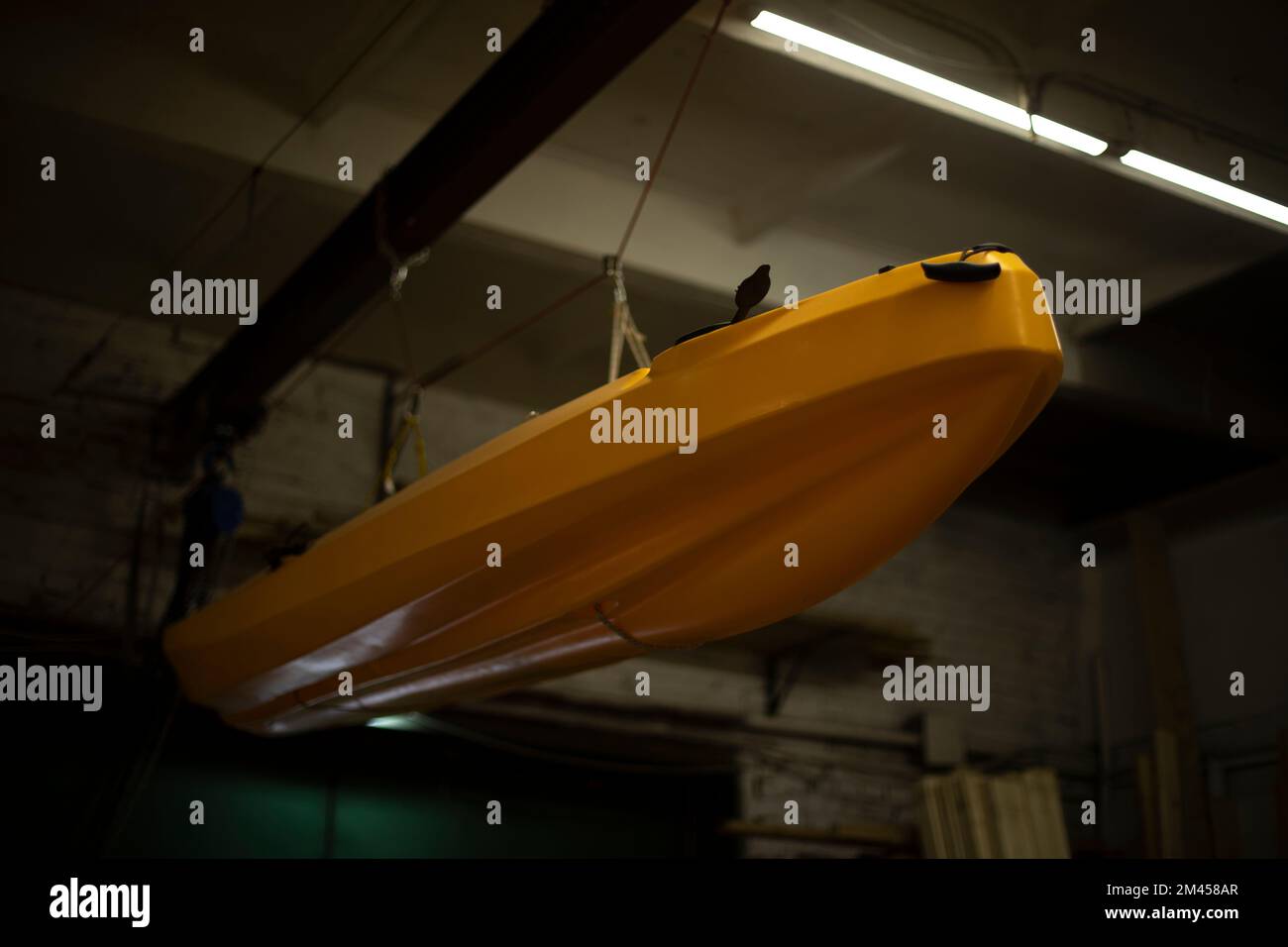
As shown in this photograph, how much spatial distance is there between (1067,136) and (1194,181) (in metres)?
0.39

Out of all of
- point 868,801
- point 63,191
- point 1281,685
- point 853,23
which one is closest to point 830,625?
point 868,801

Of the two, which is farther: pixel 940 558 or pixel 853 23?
pixel 940 558

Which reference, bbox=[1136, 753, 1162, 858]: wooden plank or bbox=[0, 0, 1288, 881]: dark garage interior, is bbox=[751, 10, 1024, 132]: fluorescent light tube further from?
bbox=[1136, 753, 1162, 858]: wooden plank

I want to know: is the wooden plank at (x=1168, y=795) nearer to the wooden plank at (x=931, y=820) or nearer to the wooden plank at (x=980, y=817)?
the wooden plank at (x=980, y=817)

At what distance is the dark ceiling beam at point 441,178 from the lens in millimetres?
2732

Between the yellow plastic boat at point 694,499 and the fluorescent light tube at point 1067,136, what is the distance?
1.36 metres

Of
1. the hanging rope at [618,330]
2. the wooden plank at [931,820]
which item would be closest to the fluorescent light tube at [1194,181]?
the hanging rope at [618,330]

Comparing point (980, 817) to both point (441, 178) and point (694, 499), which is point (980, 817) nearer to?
point (694, 499)

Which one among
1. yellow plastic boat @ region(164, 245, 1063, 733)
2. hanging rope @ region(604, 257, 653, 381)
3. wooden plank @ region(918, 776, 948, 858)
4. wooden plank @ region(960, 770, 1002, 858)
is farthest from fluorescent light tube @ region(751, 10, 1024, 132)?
wooden plank @ region(918, 776, 948, 858)

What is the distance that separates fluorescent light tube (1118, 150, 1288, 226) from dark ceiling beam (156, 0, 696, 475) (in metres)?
1.51

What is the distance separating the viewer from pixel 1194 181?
3578 mm
